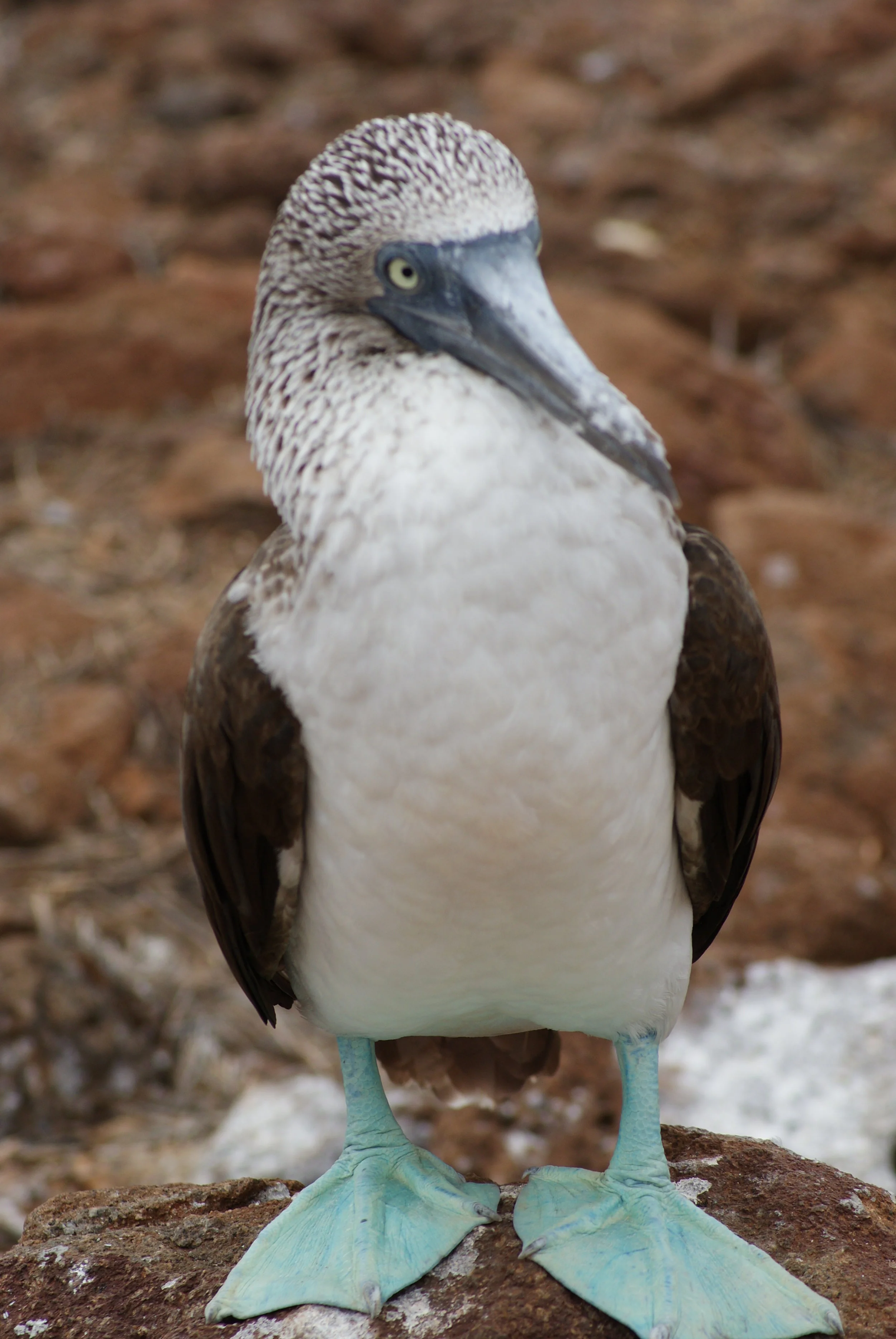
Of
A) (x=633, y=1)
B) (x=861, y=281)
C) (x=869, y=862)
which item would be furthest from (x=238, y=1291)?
(x=633, y=1)

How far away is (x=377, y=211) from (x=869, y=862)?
3.37 meters

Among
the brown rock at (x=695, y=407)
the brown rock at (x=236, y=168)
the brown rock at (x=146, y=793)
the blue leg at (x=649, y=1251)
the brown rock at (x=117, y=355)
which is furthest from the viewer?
the brown rock at (x=236, y=168)

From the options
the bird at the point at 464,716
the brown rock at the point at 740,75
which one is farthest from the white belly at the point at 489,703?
the brown rock at the point at 740,75

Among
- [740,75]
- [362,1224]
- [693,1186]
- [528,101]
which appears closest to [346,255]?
[362,1224]

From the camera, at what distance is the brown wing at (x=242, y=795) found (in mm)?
2344

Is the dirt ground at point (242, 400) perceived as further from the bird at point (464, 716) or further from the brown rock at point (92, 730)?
the bird at point (464, 716)

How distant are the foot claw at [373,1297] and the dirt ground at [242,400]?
4.28ft

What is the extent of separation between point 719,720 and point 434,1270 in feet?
3.55

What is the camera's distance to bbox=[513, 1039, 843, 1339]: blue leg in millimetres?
2334

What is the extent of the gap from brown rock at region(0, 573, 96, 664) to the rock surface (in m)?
3.27

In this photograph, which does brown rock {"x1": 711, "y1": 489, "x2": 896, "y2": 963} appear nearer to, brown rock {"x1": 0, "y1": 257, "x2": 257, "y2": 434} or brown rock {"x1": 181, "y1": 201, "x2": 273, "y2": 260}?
brown rock {"x1": 0, "y1": 257, "x2": 257, "y2": 434}

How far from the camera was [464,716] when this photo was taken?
211 centimetres

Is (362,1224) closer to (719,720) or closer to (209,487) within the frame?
(719,720)

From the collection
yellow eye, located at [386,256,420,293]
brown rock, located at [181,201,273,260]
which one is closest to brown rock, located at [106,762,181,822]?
yellow eye, located at [386,256,420,293]
